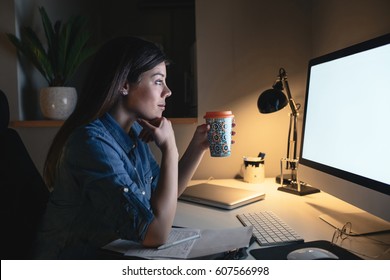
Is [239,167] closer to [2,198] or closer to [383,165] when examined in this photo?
[383,165]

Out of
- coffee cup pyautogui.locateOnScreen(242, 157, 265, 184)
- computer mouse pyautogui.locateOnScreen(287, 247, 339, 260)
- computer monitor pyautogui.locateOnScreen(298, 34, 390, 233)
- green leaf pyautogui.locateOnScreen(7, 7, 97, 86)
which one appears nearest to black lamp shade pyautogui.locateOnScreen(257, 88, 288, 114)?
A: computer monitor pyautogui.locateOnScreen(298, 34, 390, 233)

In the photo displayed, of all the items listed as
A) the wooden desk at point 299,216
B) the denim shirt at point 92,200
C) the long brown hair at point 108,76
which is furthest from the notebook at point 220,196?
the long brown hair at point 108,76

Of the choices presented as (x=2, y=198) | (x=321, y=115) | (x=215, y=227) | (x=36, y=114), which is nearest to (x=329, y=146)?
(x=321, y=115)

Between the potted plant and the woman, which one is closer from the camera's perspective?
the woman

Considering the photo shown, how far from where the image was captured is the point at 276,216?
98 centimetres

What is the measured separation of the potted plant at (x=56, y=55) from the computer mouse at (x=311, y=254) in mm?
1175

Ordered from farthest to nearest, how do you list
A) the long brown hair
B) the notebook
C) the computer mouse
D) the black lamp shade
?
the black lamp shade, the notebook, the long brown hair, the computer mouse

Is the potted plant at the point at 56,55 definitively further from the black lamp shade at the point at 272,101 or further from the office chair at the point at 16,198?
the black lamp shade at the point at 272,101

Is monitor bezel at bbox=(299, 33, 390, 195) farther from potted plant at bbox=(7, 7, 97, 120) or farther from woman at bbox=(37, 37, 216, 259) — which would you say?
potted plant at bbox=(7, 7, 97, 120)

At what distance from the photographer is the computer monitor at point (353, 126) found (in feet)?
2.53

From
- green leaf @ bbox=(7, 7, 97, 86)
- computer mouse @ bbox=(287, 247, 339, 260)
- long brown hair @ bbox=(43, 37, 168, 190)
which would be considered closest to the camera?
computer mouse @ bbox=(287, 247, 339, 260)

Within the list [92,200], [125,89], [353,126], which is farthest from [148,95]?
[353,126]

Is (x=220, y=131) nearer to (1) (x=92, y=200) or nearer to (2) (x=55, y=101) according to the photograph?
(1) (x=92, y=200)

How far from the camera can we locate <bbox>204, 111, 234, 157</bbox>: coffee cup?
39.7 inches
